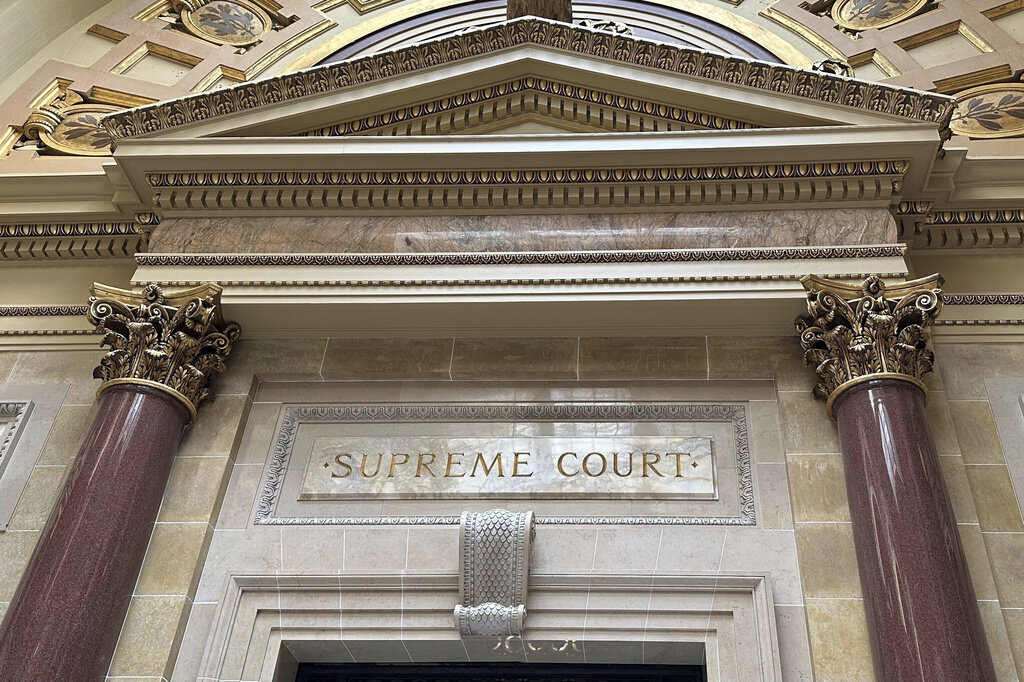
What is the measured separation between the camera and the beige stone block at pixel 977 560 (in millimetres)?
5406

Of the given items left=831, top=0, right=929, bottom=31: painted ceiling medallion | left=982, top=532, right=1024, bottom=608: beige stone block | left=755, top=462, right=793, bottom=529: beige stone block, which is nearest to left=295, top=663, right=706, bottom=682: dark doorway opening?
left=755, top=462, right=793, bottom=529: beige stone block

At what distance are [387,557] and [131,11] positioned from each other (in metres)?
7.05

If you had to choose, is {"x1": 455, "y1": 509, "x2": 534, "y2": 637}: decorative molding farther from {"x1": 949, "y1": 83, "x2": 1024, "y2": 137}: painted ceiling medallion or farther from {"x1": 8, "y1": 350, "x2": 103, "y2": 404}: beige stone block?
{"x1": 949, "y1": 83, "x2": 1024, "y2": 137}: painted ceiling medallion

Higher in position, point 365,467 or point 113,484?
point 365,467

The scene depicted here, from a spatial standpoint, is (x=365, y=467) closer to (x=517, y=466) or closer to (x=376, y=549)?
(x=376, y=549)

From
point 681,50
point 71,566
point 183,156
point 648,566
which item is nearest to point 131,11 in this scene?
point 183,156

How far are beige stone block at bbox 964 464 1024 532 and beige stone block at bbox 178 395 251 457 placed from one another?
4.65 metres

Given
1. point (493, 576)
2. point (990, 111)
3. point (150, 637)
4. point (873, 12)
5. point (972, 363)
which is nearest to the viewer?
point (150, 637)

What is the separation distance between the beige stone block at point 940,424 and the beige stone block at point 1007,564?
1.86 feet

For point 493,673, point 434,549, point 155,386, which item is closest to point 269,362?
point 155,386

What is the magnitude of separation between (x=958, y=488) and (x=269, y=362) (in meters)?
4.55

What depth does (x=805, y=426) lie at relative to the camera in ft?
19.9

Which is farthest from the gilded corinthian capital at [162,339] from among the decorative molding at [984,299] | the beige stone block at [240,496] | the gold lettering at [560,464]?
the decorative molding at [984,299]

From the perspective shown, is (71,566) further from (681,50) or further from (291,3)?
(291,3)
